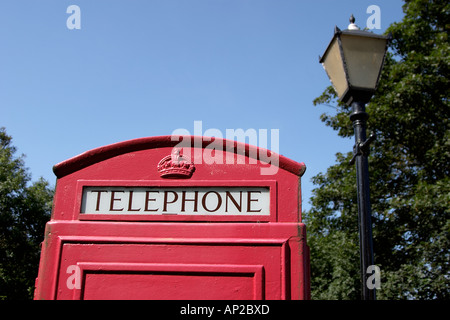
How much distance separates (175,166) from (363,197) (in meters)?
1.41

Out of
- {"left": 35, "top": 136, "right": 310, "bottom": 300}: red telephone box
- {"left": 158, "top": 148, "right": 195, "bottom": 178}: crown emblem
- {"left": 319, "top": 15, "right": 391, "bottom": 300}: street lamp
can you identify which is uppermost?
{"left": 319, "top": 15, "right": 391, "bottom": 300}: street lamp

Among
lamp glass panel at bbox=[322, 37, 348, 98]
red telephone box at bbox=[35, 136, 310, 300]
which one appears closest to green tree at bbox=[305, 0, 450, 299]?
lamp glass panel at bbox=[322, 37, 348, 98]

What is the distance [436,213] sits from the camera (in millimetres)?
10211

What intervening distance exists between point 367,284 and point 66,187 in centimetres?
197

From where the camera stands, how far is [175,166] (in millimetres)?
2676

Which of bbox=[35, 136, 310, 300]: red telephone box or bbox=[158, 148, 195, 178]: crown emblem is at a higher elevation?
bbox=[158, 148, 195, 178]: crown emblem

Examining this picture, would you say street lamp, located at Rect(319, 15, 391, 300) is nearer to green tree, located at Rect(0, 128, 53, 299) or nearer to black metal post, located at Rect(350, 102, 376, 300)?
black metal post, located at Rect(350, 102, 376, 300)

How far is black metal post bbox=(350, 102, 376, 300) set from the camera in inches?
120

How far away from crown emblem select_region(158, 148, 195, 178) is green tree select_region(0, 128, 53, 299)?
17.4 metres

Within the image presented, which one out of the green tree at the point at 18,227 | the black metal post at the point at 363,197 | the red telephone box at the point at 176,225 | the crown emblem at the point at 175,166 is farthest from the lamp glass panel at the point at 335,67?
the green tree at the point at 18,227

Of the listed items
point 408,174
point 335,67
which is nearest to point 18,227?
point 408,174

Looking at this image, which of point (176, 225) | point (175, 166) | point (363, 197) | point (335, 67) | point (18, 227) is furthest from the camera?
point (18, 227)

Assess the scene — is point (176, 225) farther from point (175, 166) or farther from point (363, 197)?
point (363, 197)
